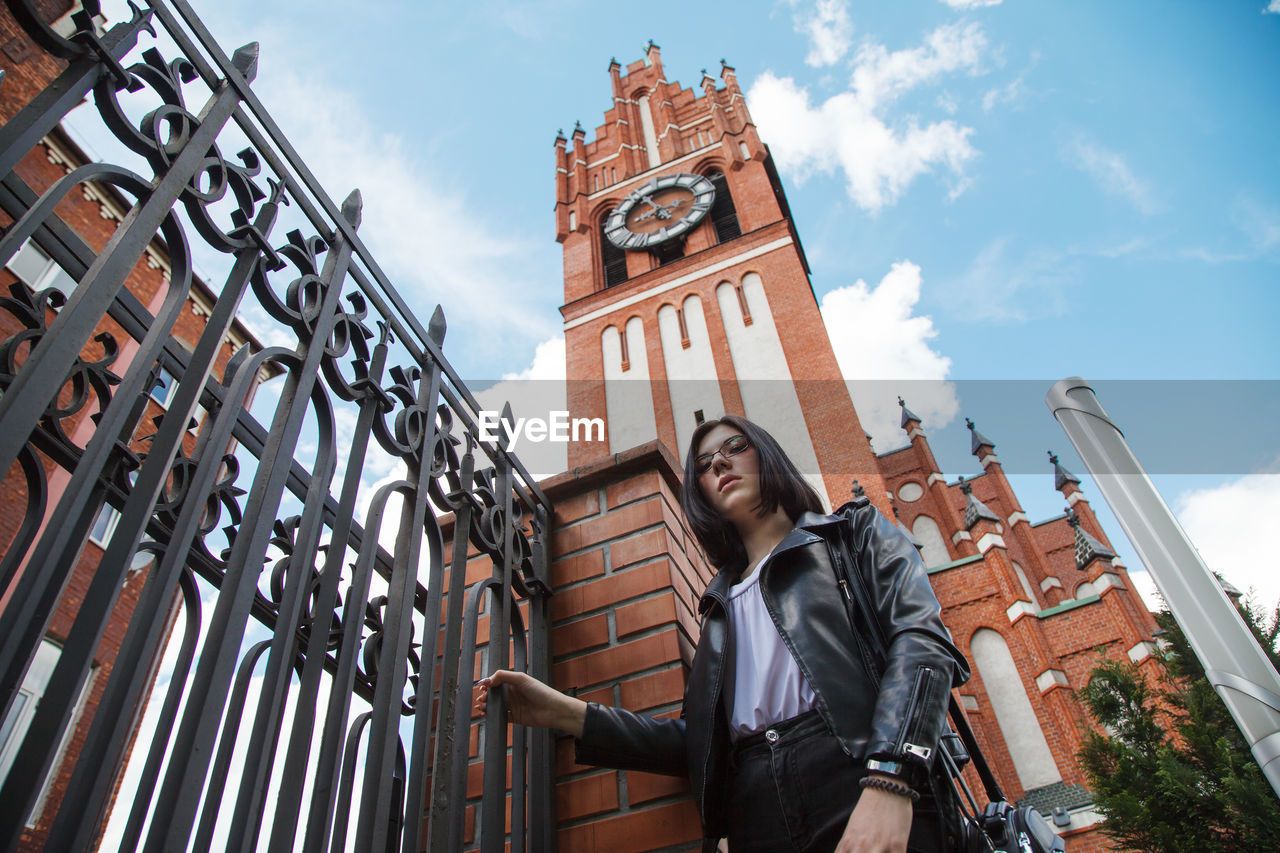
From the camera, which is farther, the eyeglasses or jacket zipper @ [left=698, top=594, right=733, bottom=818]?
the eyeglasses

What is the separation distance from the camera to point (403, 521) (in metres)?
1.62

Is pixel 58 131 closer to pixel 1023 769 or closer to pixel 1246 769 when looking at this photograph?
pixel 1246 769

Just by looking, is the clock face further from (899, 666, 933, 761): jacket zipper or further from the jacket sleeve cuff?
(899, 666, 933, 761): jacket zipper

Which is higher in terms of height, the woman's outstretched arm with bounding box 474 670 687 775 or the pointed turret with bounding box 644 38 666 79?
the pointed turret with bounding box 644 38 666 79

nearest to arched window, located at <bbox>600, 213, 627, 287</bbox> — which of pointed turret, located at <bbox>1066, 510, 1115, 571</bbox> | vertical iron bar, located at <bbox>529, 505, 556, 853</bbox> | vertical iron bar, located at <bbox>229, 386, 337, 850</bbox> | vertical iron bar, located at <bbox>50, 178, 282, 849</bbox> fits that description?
pointed turret, located at <bbox>1066, 510, 1115, 571</bbox>

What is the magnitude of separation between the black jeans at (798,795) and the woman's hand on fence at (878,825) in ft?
0.30

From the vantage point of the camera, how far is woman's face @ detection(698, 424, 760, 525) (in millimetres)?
2018

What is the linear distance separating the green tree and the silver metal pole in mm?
7401

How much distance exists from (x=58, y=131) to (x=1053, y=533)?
1029 inches

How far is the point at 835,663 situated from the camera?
151 centimetres

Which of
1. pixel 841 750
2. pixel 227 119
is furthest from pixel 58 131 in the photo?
pixel 841 750

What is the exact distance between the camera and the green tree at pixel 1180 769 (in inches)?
306

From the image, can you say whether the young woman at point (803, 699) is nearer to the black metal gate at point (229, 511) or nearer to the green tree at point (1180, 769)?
the black metal gate at point (229, 511)

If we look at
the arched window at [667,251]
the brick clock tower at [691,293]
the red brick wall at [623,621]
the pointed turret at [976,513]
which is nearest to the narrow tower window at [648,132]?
the brick clock tower at [691,293]
